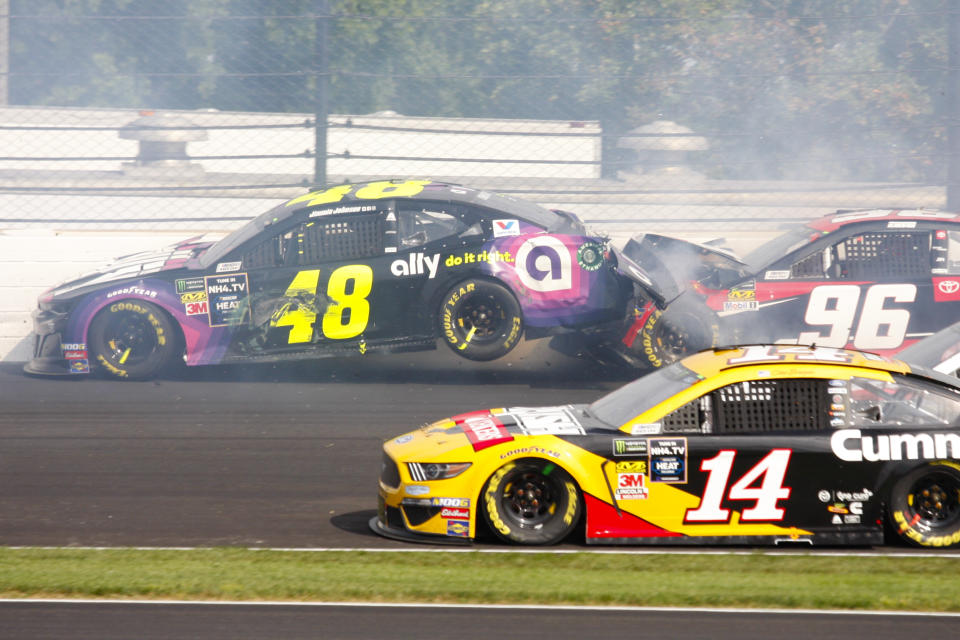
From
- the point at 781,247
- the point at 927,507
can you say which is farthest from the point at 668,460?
the point at 781,247

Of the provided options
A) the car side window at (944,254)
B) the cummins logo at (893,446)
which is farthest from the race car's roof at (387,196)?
the cummins logo at (893,446)

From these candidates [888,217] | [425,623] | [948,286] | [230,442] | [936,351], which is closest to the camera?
[425,623]

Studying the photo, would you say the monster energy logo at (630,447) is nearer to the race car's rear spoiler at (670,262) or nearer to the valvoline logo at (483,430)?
the valvoline logo at (483,430)

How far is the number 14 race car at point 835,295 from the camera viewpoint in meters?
11.1

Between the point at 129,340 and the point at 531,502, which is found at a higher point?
the point at 129,340

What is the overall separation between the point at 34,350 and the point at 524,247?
496 centimetres

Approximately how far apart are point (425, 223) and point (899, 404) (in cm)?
573

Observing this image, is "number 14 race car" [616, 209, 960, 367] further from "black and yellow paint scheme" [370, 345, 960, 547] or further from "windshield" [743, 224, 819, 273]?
"black and yellow paint scheme" [370, 345, 960, 547]

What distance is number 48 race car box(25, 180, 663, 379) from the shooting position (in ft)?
36.9

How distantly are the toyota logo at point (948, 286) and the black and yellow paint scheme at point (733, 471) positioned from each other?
15.8 feet

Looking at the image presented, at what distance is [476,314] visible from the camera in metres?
11.3

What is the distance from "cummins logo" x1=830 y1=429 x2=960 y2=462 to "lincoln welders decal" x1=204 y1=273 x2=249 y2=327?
638 cm

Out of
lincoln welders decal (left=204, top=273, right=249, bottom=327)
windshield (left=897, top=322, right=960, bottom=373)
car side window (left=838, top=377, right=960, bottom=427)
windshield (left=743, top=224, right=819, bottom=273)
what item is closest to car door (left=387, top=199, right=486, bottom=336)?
lincoln welders decal (left=204, top=273, right=249, bottom=327)

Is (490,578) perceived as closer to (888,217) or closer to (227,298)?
(227,298)
